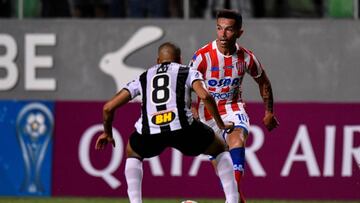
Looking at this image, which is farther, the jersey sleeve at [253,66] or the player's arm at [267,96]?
the player's arm at [267,96]

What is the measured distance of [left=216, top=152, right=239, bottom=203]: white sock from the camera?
40.6ft

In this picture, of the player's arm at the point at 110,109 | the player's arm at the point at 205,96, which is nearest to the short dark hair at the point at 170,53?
the player's arm at the point at 205,96

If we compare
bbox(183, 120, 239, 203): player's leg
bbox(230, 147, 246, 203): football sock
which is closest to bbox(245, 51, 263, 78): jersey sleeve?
bbox(230, 147, 246, 203): football sock

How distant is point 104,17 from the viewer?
17406 millimetres

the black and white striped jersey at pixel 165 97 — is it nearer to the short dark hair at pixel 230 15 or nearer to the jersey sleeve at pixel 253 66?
the short dark hair at pixel 230 15

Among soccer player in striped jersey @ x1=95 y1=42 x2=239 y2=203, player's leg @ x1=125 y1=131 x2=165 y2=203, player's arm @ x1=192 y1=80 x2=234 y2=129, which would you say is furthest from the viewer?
player's leg @ x1=125 y1=131 x2=165 y2=203

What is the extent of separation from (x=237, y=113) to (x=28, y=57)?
4579mm

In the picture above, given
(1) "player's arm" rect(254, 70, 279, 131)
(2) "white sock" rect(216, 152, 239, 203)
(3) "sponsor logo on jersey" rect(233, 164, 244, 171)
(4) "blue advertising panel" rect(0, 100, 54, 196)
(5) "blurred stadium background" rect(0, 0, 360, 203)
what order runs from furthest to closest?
(4) "blue advertising panel" rect(0, 100, 54, 196)
(5) "blurred stadium background" rect(0, 0, 360, 203)
(1) "player's arm" rect(254, 70, 279, 131)
(3) "sponsor logo on jersey" rect(233, 164, 244, 171)
(2) "white sock" rect(216, 152, 239, 203)

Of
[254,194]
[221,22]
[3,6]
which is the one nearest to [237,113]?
[221,22]

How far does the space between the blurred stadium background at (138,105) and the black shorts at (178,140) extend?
16.4ft

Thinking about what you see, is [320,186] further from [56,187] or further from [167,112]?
[167,112]

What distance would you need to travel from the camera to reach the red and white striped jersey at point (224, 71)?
1349 cm

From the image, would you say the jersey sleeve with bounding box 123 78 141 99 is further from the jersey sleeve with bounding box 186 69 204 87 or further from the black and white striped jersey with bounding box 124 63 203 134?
the jersey sleeve with bounding box 186 69 204 87

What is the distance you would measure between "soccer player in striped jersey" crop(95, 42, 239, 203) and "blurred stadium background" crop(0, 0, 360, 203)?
5.00m
